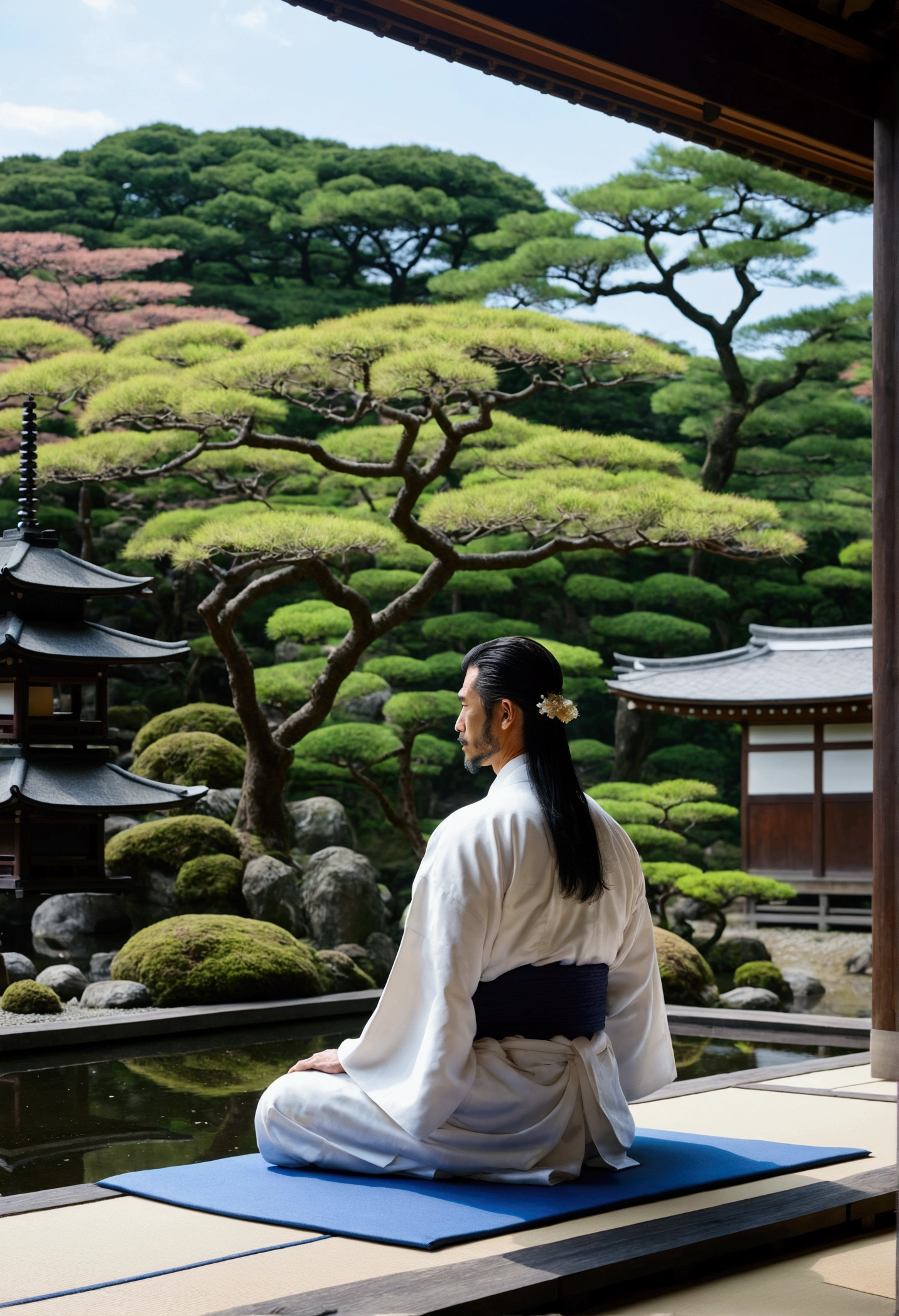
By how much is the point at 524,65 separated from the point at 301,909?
6.74m

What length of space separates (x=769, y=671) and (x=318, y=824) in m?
4.77

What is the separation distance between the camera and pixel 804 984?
9742 mm

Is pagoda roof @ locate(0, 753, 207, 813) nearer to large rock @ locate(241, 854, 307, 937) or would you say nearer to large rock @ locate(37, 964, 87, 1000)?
large rock @ locate(37, 964, 87, 1000)

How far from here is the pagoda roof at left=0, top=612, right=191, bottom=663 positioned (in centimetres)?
529

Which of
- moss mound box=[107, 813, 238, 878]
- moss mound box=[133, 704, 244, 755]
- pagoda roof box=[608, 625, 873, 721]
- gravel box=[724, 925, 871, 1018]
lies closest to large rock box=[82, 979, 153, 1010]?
moss mound box=[107, 813, 238, 878]

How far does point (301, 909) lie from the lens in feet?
29.6

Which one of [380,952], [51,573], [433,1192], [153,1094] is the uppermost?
[51,573]

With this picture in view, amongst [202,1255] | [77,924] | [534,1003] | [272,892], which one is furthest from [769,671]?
[202,1255]

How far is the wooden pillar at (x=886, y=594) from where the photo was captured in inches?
161

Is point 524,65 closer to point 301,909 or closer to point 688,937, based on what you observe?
point 301,909

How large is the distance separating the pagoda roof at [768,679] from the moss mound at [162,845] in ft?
16.3

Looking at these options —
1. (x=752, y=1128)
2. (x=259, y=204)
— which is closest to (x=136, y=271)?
(x=259, y=204)

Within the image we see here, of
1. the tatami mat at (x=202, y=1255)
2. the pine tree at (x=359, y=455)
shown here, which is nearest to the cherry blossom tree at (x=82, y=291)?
the pine tree at (x=359, y=455)

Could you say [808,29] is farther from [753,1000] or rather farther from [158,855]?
[158,855]
